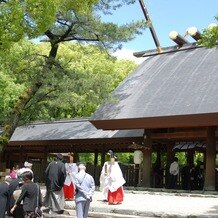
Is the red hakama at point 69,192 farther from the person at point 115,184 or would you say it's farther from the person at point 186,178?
the person at point 186,178

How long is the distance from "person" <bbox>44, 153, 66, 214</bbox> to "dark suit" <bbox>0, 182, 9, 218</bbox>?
2716 millimetres

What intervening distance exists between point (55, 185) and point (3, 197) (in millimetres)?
2866

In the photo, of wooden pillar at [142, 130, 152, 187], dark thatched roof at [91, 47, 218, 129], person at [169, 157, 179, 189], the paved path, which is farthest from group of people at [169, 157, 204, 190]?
the paved path

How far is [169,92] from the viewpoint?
60.3 ft

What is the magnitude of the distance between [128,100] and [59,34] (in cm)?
431

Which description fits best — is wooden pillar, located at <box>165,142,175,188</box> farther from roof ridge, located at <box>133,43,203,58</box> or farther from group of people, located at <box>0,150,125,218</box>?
group of people, located at <box>0,150,125,218</box>

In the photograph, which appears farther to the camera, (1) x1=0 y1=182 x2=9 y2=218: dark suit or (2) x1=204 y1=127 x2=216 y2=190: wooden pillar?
(2) x1=204 y1=127 x2=216 y2=190: wooden pillar

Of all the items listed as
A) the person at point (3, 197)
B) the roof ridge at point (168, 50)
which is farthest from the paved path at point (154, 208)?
the roof ridge at point (168, 50)

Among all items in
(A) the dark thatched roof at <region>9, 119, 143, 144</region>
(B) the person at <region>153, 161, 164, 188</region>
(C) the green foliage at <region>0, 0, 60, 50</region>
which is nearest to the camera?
(C) the green foliage at <region>0, 0, 60, 50</region>

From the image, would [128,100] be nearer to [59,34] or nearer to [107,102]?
[107,102]

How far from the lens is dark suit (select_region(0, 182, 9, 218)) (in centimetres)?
867

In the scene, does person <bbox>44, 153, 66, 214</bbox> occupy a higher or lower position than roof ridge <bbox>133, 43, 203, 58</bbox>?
lower

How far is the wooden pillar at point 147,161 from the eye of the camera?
1847 cm

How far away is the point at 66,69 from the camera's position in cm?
1702
